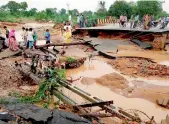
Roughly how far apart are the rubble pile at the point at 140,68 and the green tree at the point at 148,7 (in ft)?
83.4

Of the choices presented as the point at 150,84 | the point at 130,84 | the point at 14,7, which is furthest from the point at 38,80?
the point at 14,7

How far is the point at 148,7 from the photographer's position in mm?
40812

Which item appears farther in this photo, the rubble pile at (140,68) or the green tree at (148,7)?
the green tree at (148,7)

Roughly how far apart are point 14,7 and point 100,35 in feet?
139

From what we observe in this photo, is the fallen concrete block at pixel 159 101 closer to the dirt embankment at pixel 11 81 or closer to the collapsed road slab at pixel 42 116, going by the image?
the collapsed road slab at pixel 42 116

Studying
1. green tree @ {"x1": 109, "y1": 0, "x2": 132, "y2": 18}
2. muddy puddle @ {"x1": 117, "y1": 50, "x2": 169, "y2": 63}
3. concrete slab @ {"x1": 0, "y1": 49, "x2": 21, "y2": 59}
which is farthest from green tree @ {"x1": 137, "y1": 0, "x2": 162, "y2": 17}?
concrete slab @ {"x1": 0, "y1": 49, "x2": 21, "y2": 59}

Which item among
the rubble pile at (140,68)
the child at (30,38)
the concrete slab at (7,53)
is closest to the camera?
the rubble pile at (140,68)

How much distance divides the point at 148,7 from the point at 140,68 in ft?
93.4

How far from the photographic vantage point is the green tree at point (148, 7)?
1592 inches

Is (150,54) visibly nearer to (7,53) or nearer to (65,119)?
(7,53)

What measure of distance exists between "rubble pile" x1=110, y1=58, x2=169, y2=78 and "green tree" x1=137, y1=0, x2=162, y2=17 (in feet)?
83.4

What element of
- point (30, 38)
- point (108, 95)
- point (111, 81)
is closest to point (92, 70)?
point (111, 81)

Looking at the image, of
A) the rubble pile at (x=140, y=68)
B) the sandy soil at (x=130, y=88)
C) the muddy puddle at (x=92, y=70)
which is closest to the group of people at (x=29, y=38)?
the muddy puddle at (x=92, y=70)

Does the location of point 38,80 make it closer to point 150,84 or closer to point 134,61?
point 150,84
